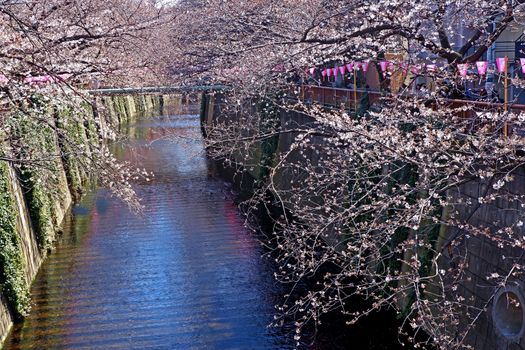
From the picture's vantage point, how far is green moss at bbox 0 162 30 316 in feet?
46.9

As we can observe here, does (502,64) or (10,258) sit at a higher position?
(502,64)

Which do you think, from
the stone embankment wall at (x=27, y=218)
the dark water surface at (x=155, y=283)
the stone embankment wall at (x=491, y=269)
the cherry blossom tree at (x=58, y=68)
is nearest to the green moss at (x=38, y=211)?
the stone embankment wall at (x=27, y=218)

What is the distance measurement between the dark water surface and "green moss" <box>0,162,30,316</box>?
0.48 m

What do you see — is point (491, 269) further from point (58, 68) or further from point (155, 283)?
point (155, 283)

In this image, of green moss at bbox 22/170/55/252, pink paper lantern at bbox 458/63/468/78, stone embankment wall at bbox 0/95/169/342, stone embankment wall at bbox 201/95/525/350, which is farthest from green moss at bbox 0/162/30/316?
pink paper lantern at bbox 458/63/468/78

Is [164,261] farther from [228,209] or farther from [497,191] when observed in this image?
[497,191]

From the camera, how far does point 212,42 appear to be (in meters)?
26.7

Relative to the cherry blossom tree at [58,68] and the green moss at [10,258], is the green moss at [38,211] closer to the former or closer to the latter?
the cherry blossom tree at [58,68]

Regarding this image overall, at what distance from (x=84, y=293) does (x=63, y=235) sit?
574cm

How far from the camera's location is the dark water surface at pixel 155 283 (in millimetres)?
13750

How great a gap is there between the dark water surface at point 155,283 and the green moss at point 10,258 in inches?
19.0

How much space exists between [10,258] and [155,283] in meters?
3.72

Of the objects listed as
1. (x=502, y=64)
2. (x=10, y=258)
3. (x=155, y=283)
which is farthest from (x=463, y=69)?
(x=10, y=258)

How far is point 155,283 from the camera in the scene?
1678cm
